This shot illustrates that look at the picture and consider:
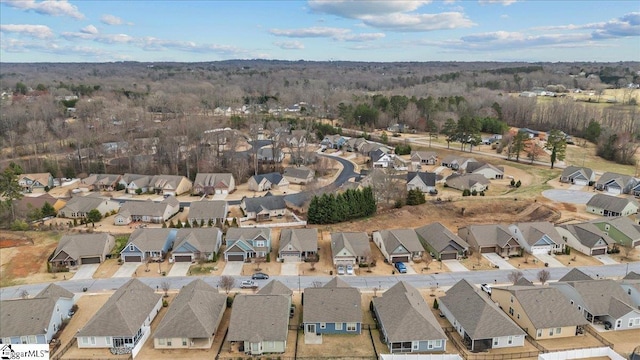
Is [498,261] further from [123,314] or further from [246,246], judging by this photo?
[123,314]

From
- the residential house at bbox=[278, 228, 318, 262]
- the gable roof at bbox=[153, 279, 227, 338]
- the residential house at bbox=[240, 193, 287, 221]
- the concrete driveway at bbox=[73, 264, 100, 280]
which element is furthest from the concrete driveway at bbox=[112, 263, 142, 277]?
the residential house at bbox=[240, 193, 287, 221]

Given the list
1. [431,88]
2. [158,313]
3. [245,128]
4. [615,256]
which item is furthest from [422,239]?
[431,88]

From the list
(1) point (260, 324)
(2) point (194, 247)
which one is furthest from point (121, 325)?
(2) point (194, 247)

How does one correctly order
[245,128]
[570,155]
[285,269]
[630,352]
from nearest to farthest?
1. [630,352]
2. [285,269]
3. [570,155]
4. [245,128]

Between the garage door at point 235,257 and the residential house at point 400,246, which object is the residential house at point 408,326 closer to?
the residential house at point 400,246

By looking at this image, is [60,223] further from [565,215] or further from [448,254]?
[565,215]

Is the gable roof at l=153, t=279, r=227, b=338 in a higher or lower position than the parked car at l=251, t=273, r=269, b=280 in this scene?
higher

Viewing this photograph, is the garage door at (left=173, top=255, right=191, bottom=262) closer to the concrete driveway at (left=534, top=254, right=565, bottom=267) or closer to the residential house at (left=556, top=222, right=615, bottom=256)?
the concrete driveway at (left=534, top=254, right=565, bottom=267)
